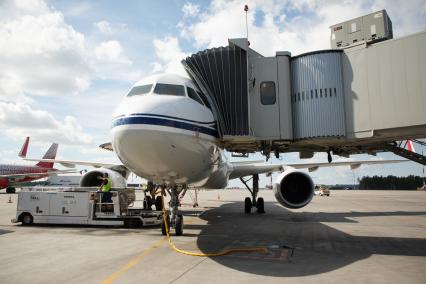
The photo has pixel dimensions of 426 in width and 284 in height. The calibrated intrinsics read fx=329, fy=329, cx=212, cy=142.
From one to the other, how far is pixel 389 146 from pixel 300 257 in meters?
5.33

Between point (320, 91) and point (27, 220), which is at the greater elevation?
point (320, 91)

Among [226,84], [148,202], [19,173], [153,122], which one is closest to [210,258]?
[153,122]

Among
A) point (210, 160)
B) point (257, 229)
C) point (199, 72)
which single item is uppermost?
point (199, 72)

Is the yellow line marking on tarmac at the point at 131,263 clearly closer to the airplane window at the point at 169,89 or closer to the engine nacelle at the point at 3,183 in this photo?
the airplane window at the point at 169,89

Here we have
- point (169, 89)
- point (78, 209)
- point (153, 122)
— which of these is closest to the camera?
point (153, 122)

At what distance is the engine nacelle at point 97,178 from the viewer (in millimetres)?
13562

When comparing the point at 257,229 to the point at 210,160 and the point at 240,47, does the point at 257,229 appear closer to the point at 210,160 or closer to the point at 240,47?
the point at 210,160

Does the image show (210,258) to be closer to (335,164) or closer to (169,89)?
(169,89)

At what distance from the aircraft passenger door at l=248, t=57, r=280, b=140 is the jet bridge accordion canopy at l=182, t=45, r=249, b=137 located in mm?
256

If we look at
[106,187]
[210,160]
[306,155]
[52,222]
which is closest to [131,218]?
[106,187]

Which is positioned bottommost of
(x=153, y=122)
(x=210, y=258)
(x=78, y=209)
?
(x=210, y=258)

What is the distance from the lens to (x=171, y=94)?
27.2 feet

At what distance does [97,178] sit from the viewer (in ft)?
47.4

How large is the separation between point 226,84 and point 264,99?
1.16 meters
